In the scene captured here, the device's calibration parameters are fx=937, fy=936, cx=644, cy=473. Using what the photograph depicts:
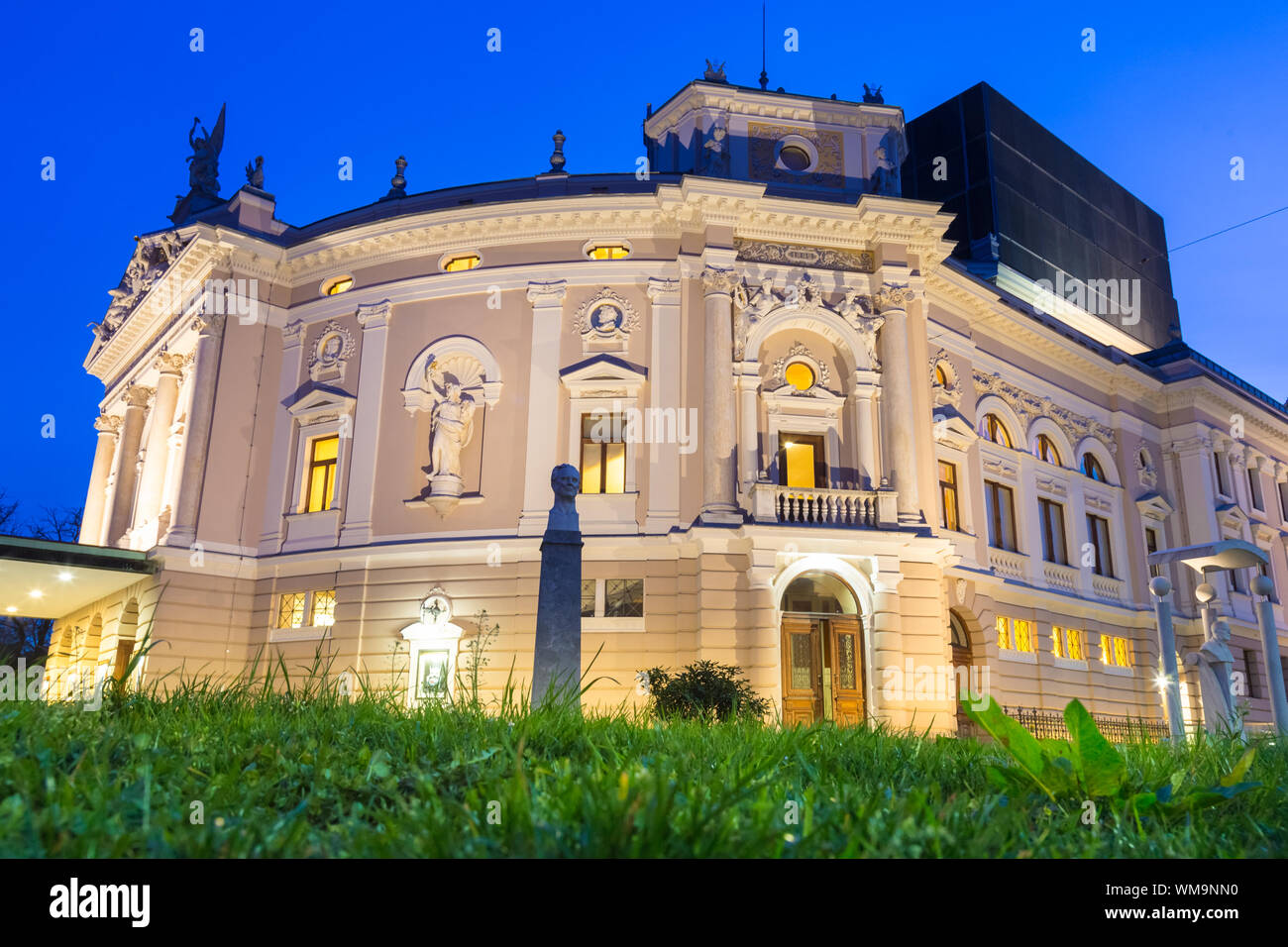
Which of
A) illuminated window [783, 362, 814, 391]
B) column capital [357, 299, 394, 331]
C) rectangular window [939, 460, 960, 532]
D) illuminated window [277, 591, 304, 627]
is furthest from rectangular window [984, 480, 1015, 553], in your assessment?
illuminated window [277, 591, 304, 627]

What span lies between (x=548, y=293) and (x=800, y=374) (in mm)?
6999

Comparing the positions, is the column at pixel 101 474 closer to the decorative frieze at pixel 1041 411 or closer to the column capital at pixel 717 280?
the column capital at pixel 717 280

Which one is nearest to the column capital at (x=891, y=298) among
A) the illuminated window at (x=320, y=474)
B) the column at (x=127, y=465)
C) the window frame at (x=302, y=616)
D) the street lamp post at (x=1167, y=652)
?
the street lamp post at (x=1167, y=652)

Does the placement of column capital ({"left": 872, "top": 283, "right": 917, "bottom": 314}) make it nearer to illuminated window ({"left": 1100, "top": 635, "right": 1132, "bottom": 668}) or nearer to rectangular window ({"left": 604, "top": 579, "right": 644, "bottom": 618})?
rectangular window ({"left": 604, "top": 579, "right": 644, "bottom": 618})

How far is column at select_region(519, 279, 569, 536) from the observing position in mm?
23203

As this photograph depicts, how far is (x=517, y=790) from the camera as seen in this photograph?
10.9 feet

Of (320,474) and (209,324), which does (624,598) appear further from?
(209,324)

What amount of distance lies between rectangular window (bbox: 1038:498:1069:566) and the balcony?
9560 millimetres

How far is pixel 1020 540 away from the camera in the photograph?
1128 inches

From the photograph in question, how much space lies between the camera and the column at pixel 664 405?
75.3 ft

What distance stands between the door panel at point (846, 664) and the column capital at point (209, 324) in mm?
18502
